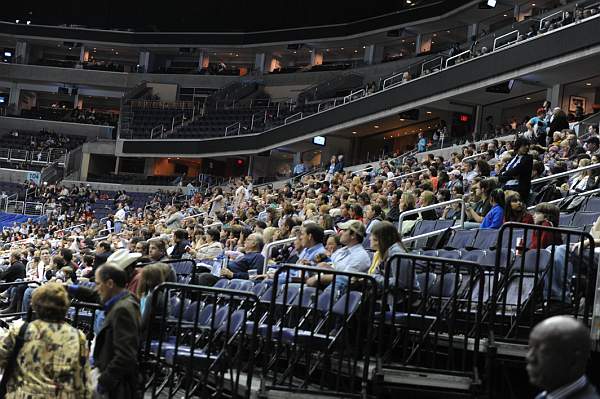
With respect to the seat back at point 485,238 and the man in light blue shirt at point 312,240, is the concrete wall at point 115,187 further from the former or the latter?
the man in light blue shirt at point 312,240

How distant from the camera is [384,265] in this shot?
302 inches

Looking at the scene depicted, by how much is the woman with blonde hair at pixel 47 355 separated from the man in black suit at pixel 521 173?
22.9ft

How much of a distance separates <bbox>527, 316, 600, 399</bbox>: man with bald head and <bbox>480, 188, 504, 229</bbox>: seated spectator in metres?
6.48

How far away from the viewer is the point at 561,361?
138 inches

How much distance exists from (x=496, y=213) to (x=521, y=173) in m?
1.46

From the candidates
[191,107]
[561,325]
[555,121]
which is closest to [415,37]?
[191,107]

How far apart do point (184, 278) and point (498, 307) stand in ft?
14.8

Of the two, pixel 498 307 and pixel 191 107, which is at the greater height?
pixel 191 107

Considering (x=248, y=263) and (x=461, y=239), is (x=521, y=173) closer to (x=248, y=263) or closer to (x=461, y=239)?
(x=461, y=239)

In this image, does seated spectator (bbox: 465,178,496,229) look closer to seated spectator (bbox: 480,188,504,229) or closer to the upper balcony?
seated spectator (bbox: 480,188,504,229)

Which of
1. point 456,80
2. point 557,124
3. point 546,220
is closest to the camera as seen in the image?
point 546,220

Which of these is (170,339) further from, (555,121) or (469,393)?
(555,121)

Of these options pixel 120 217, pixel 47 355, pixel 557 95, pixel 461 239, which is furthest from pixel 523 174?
pixel 120 217

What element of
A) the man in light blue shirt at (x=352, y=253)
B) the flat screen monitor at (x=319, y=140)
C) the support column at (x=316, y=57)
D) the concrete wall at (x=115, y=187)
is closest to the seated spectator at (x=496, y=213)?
the man in light blue shirt at (x=352, y=253)
